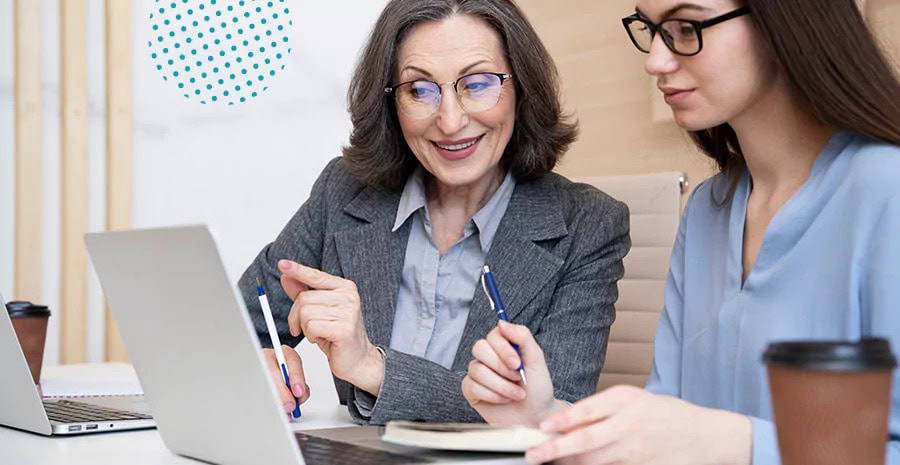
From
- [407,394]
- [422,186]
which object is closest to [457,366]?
[407,394]

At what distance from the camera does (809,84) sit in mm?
1149

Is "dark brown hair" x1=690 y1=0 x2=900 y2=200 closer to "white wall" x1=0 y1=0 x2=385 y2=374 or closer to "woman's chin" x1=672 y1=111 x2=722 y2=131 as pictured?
"woman's chin" x1=672 y1=111 x2=722 y2=131

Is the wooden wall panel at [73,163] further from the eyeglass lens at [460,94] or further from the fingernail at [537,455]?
the fingernail at [537,455]

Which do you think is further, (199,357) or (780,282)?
(780,282)

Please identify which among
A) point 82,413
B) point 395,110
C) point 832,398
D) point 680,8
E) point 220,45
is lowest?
point 82,413

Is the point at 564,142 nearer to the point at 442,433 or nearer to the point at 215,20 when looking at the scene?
the point at 442,433

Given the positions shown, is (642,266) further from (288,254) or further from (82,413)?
(82,413)

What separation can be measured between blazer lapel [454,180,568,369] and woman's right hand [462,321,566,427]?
1.32 feet

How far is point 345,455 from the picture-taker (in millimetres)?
1026

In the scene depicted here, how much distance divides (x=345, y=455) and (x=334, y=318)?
1.19 feet

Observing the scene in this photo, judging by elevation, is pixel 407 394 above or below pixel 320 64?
below

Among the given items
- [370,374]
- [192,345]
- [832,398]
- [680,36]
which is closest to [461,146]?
[370,374]

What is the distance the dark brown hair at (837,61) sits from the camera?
1.13m

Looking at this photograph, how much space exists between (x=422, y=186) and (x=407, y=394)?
0.53 metres
